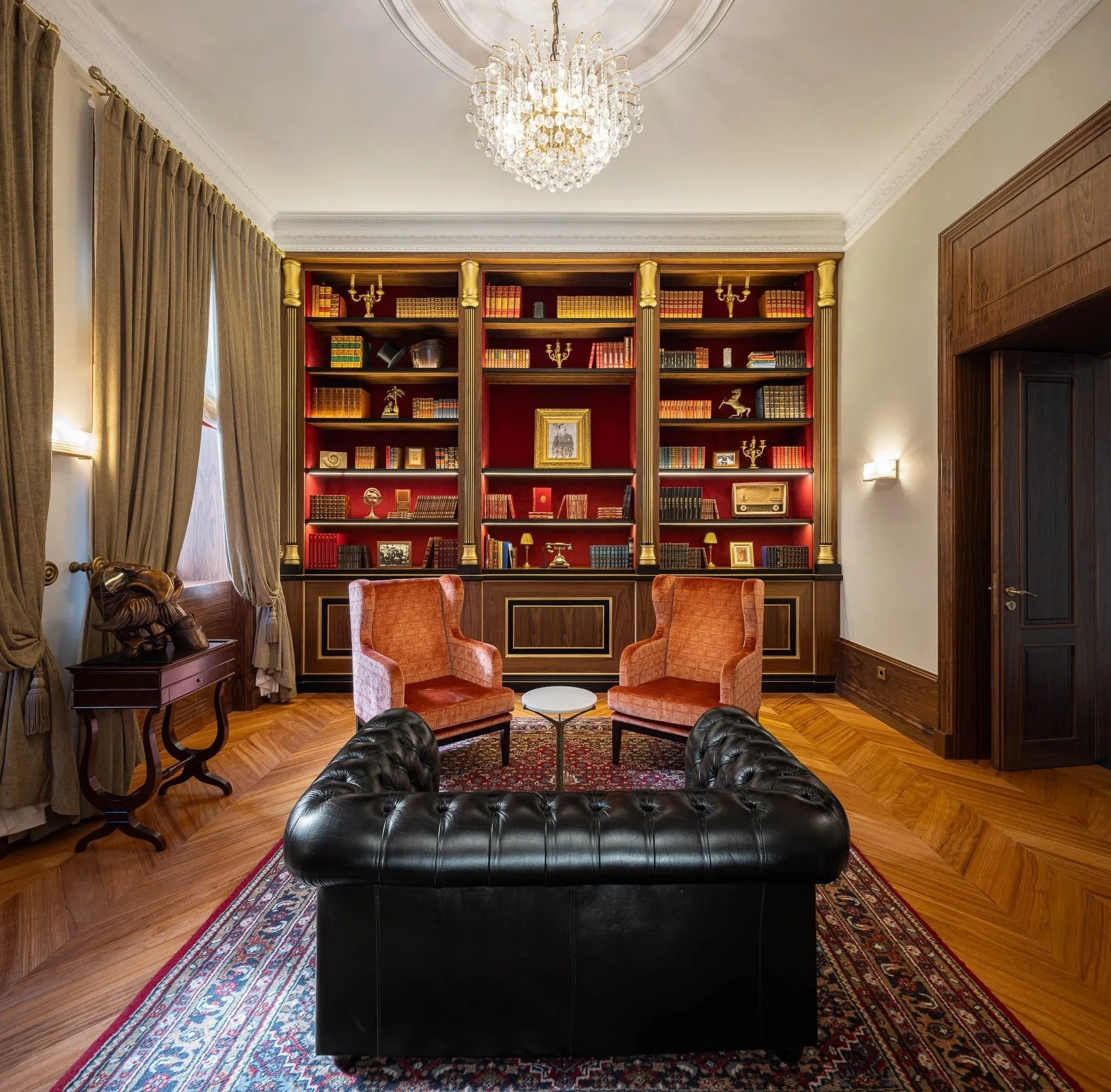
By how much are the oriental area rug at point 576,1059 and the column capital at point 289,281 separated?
442 centimetres

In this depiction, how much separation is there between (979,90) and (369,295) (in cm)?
433

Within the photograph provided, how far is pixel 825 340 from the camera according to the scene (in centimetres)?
497

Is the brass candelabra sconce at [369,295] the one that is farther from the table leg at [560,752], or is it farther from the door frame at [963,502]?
the door frame at [963,502]

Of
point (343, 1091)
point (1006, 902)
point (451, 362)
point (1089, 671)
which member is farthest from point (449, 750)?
point (1089, 671)

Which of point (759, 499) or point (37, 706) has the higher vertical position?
point (759, 499)

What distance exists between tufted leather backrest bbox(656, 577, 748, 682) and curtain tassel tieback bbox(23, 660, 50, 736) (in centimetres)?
305

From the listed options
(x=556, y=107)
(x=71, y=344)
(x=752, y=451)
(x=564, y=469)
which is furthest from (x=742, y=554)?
(x=71, y=344)

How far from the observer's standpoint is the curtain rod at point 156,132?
9.52ft

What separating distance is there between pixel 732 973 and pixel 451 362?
4.89m

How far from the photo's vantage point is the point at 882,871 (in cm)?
238

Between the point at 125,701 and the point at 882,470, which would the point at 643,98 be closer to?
the point at 882,470

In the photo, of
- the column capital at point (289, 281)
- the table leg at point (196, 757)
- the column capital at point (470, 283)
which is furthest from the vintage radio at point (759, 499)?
the table leg at point (196, 757)

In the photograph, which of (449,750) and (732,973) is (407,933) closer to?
(732,973)

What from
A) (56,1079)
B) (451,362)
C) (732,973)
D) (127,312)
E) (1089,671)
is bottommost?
(56,1079)
